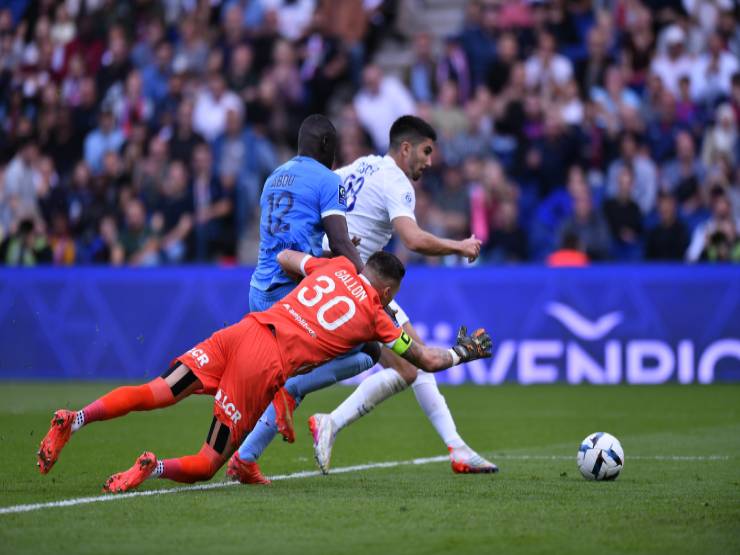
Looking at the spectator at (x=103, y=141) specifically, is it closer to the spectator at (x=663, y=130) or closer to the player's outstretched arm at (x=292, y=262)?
the spectator at (x=663, y=130)

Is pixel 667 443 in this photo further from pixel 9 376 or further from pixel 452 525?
pixel 9 376

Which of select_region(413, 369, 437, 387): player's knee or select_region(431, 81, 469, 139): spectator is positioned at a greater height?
select_region(431, 81, 469, 139): spectator

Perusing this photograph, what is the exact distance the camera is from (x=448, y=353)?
8555 mm

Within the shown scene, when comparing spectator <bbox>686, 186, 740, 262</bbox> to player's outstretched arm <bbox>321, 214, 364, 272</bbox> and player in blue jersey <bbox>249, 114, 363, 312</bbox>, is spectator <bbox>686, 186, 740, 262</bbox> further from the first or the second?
player's outstretched arm <bbox>321, 214, 364, 272</bbox>

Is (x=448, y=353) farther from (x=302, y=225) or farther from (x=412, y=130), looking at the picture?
(x=412, y=130)

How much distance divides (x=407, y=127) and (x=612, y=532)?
4.03 metres

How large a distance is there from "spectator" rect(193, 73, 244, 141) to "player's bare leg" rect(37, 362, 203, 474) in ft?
45.0

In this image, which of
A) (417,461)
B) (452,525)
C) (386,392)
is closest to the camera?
(452,525)

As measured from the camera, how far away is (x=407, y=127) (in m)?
9.87

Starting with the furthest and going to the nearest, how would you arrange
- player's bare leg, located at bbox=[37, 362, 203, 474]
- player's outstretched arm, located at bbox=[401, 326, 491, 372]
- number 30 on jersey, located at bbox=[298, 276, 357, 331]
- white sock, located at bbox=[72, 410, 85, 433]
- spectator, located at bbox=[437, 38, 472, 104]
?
spectator, located at bbox=[437, 38, 472, 104], player's outstretched arm, located at bbox=[401, 326, 491, 372], number 30 on jersey, located at bbox=[298, 276, 357, 331], white sock, located at bbox=[72, 410, 85, 433], player's bare leg, located at bbox=[37, 362, 203, 474]

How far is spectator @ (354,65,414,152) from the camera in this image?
20875 millimetres

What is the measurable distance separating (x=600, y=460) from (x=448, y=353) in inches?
49.7

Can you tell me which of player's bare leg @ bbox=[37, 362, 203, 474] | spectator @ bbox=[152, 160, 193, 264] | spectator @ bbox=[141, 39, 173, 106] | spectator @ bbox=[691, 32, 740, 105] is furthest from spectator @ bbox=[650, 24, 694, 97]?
player's bare leg @ bbox=[37, 362, 203, 474]

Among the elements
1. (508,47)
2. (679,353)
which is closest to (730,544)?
(679,353)
